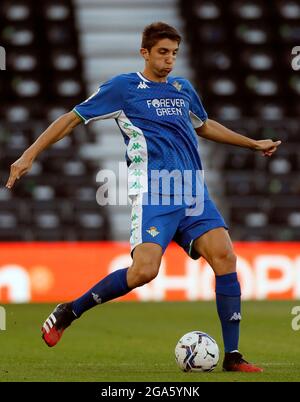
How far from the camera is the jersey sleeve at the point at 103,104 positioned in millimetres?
6961

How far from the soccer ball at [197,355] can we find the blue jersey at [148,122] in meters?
0.94

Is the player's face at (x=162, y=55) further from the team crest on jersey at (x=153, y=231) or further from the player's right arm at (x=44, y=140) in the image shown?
the team crest on jersey at (x=153, y=231)

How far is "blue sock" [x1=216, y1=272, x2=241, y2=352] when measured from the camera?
6879 millimetres

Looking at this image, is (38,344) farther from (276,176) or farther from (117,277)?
(276,176)

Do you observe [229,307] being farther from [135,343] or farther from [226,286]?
[135,343]

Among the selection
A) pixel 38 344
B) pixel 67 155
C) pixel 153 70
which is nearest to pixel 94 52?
pixel 67 155

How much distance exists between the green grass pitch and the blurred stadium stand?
3407 mm

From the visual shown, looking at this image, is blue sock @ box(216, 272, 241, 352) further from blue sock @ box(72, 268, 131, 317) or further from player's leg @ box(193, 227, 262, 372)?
blue sock @ box(72, 268, 131, 317)

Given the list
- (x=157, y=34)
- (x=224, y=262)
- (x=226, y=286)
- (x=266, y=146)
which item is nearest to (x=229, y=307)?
(x=226, y=286)

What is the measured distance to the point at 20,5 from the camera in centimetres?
2144

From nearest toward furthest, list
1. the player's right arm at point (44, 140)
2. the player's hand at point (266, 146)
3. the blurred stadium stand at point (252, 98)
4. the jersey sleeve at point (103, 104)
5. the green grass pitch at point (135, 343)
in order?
1. the green grass pitch at point (135, 343)
2. the player's right arm at point (44, 140)
3. the jersey sleeve at point (103, 104)
4. the player's hand at point (266, 146)
5. the blurred stadium stand at point (252, 98)

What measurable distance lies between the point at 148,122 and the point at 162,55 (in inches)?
16.6

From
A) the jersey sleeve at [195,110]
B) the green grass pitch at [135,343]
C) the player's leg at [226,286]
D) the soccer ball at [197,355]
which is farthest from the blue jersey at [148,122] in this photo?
the green grass pitch at [135,343]

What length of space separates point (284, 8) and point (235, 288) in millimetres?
15789
